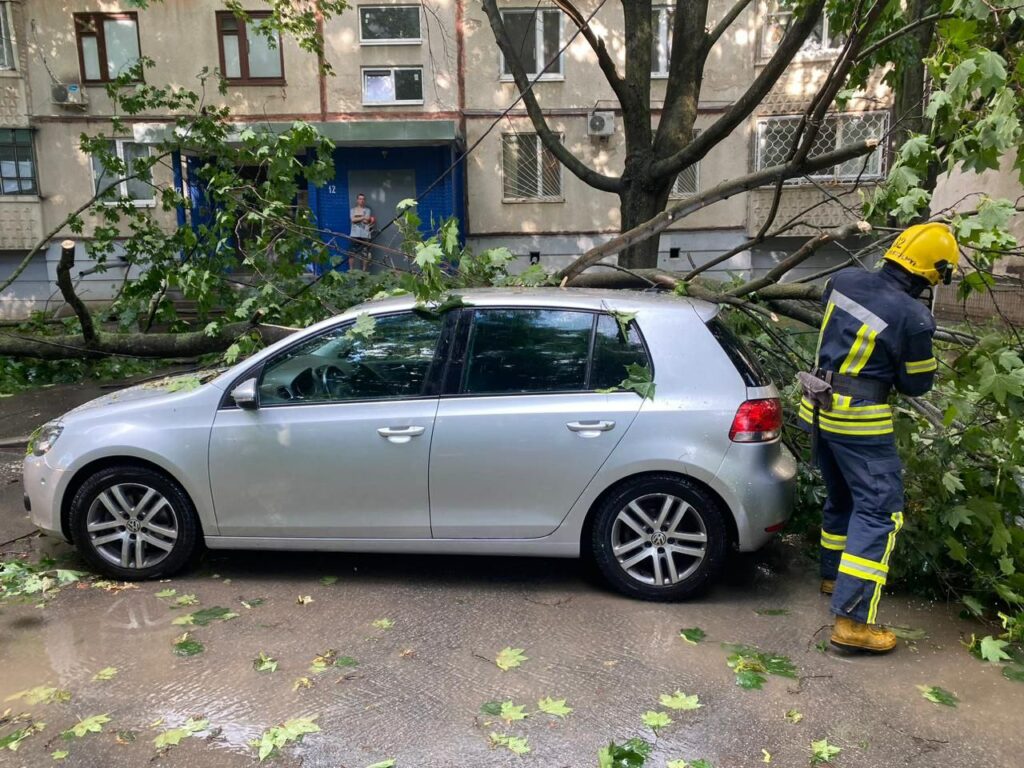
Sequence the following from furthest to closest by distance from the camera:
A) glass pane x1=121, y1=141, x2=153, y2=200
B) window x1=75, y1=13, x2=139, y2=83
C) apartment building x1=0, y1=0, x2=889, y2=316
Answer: glass pane x1=121, y1=141, x2=153, y2=200 → window x1=75, y1=13, x2=139, y2=83 → apartment building x1=0, y1=0, x2=889, y2=316

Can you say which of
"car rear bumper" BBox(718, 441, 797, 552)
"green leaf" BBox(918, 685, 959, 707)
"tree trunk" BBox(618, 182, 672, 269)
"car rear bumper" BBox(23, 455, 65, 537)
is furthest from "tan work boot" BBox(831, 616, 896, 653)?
"tree trunk" BBox(618, 182, 672, 269)

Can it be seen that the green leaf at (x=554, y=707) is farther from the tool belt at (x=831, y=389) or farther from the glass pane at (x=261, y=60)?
the glass pane at (x=261, y=60)

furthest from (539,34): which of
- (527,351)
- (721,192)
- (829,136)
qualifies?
(527,351)

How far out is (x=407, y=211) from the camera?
15.5 feet

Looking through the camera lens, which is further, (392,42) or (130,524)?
(392,42)

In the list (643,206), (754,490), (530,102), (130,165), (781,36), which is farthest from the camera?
(130,165)

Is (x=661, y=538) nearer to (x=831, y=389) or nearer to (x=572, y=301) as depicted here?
(x=831, y=389)

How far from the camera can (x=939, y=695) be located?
3.17 m

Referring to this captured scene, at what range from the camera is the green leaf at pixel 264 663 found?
3.37m

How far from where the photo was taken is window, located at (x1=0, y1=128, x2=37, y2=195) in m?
16.8

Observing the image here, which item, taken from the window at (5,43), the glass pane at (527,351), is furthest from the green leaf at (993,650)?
the window at (5,43)

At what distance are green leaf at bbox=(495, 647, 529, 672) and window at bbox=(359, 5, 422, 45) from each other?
16066mm

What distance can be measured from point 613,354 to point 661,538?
982 mm

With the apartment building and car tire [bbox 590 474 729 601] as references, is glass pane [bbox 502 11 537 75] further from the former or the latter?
car tire [bbox 590 474 729 601]
